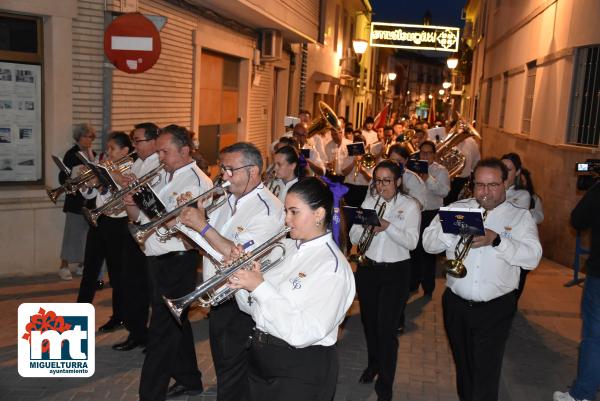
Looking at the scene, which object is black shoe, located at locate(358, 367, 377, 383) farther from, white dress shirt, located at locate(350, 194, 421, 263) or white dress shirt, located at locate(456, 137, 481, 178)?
white dress shirt, located at locate(456, 137, 481, 178)

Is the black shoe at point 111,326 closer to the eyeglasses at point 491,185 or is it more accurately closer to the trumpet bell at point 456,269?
the trumpet bell at point 456,269

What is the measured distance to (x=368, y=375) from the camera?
6090 mm

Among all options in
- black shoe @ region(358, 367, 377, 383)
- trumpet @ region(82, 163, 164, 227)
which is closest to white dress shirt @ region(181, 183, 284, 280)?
trumpet @ region(82, 163, 164, 227)

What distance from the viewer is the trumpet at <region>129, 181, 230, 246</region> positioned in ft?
15.0

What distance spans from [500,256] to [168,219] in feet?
7.76

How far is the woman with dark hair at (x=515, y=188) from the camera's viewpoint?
6.86 metres

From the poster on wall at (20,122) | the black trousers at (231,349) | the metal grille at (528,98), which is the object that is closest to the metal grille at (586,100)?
the metal grille at (528,98)

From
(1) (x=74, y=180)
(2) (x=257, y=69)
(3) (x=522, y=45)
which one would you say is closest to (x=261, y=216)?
(1) (x=74, y=180)

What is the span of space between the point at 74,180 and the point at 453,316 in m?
4.40

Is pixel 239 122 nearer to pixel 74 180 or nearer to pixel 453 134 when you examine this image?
pixel 453 134

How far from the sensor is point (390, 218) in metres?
5.91

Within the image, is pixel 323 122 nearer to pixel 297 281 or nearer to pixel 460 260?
pixel 460 260

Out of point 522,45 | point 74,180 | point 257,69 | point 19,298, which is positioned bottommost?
point 19,298

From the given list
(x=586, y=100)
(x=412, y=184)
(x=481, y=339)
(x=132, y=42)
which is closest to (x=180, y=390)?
(x=481, y=339)
